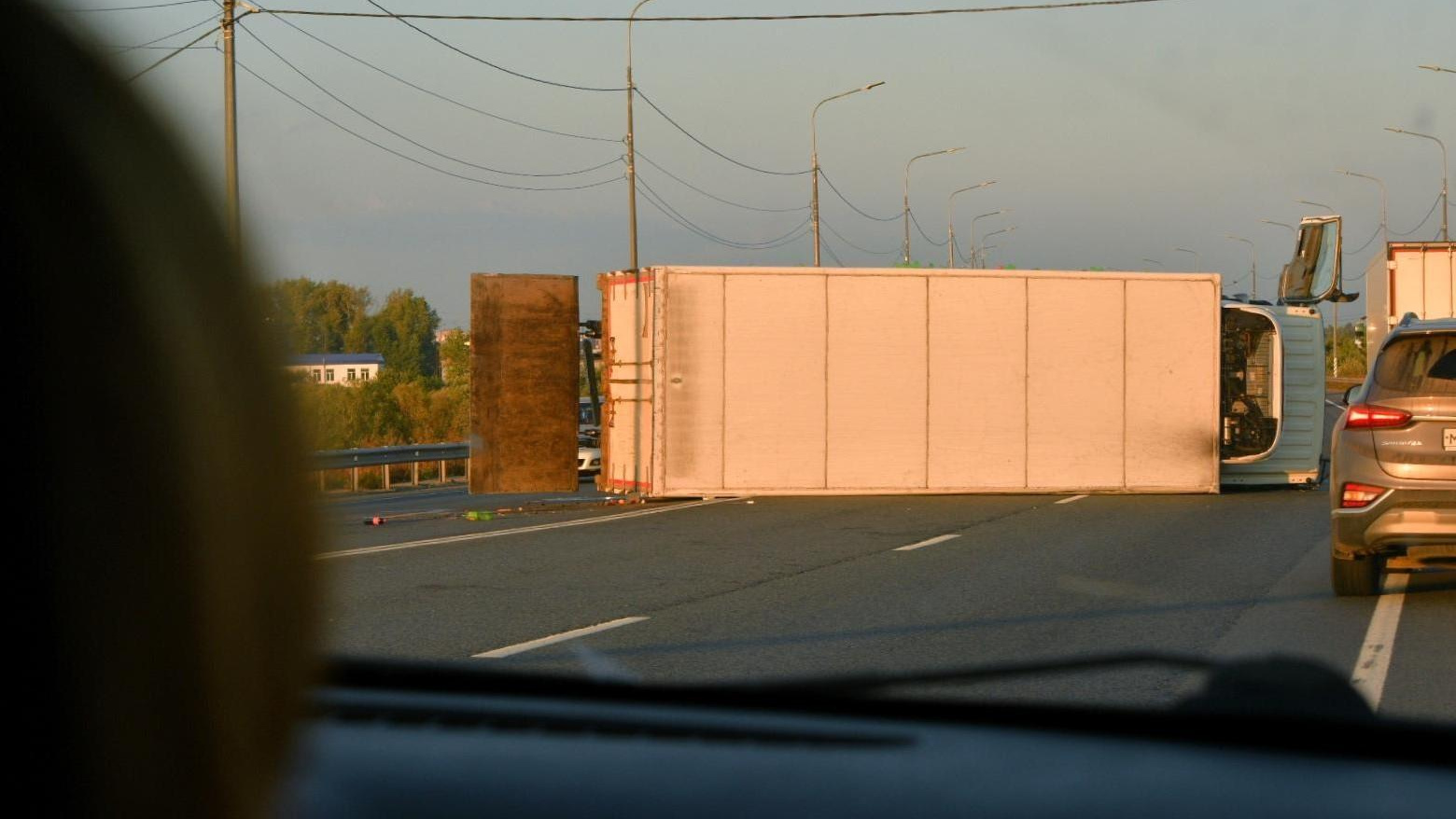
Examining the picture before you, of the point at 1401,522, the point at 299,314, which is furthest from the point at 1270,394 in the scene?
the point at 299,314

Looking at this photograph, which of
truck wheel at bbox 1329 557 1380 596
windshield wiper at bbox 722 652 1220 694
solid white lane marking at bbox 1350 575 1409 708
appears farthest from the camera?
truck wheel at bbox 1329 557 1380 596

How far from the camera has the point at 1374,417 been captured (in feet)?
33.0

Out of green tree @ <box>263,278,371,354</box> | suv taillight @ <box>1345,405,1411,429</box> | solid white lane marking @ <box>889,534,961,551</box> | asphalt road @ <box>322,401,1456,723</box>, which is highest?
green tree @ <box>263,278,371,354</box>

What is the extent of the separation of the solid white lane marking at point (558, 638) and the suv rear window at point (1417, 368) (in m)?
4.81

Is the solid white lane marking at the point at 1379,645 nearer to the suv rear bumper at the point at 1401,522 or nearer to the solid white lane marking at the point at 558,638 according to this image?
the suv rear bumper at the point at 1401,522

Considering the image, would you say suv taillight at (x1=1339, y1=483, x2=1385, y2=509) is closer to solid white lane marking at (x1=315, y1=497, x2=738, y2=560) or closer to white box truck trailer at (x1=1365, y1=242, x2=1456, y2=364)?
solid white lane marking at (x1=315, y1=497, x2=738, y2=560)

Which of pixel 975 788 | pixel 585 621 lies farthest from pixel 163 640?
pixel 585 621

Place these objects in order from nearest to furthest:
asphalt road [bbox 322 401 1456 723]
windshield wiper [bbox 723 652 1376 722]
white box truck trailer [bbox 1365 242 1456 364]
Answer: windshield wiper [bbox 723 652 1376 722], asphalt road [bbox 322 401 1456 723], white box truck trailer [bbox 1365 242 1456 364]

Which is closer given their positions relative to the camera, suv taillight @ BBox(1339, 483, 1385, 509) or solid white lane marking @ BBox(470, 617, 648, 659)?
solid white lane marking @ BBox(470, 617, 648, 659)

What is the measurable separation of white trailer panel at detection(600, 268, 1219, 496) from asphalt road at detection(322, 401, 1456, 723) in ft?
7.53

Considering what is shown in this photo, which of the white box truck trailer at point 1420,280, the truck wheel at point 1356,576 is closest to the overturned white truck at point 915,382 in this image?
the white box truck trailer at point 1420,280

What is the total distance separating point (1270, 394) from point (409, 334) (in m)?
15.9

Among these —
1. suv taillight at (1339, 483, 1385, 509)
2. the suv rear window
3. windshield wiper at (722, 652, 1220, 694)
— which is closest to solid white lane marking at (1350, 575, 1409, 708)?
suv taillight at (1339, 483, 1385, 509)

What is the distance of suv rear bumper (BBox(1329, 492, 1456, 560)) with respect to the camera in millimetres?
9750
